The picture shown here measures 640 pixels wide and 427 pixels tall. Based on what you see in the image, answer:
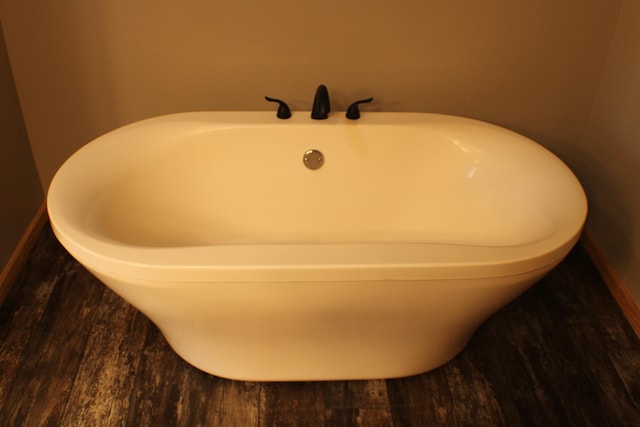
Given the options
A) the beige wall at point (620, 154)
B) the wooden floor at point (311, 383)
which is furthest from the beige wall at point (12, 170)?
the beige wall at point (620, 154)

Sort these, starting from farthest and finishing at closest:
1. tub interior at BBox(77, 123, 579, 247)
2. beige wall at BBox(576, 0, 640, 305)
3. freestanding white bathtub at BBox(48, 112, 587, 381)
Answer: beige wall at BBox(576, 0, 640, 305)
tub interior at BBox(77, 123, 579, 247)
freestanding white bathtub at BBox(48, 112, 587, 381)

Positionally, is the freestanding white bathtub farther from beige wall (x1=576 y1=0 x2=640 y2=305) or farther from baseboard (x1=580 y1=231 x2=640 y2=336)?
baseboard (x1=580 y1=231 x2=640 y2=336)

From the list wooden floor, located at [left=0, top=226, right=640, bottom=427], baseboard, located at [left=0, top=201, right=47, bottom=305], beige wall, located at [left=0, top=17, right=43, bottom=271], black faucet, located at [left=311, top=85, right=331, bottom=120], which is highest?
black faucet, located at [left=311, top=85, right=331, bottom=120]

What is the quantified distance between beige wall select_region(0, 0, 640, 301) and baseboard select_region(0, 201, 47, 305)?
0.30 metres

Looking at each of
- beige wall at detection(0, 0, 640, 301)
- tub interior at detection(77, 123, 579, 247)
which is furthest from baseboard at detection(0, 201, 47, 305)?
tub interior at detection(77, 123, 579, 247)

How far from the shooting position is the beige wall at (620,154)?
5.90ft

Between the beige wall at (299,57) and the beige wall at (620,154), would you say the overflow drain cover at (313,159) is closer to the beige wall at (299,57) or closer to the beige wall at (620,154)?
the beige wall at (299,57)

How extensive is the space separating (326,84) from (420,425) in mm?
1127

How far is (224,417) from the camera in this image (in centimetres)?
153

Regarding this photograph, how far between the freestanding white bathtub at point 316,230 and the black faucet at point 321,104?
25 millimetres

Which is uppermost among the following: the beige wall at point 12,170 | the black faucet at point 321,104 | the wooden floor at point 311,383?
the black faucet at point 321,104

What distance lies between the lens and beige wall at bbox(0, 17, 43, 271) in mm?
1883

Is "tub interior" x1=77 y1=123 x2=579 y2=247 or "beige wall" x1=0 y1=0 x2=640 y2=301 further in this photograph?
"beige wall" x1=0 y1=0 x2=640 y2=301

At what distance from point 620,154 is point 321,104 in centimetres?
101
